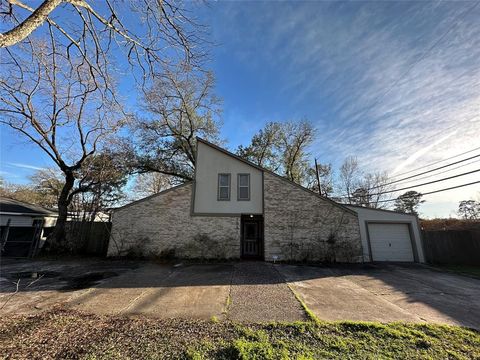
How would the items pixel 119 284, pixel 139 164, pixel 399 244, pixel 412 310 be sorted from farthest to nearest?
pixel 139 164 → pixel 399 244 → pixel 119 284 → pixel 412 310

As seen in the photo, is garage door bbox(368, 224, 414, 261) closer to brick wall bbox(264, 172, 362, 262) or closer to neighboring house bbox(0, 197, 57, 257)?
brick wall bbox(264, 172, 362, 262)

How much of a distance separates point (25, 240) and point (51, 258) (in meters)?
2.32

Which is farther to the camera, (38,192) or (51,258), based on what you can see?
(38,192)

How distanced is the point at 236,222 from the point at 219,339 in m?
8.68

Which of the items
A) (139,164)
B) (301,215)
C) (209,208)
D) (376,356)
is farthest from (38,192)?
(376,356)

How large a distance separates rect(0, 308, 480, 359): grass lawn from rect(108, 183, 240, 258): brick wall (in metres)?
7.59

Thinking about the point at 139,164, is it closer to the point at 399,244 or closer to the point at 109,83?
the point at 109,83

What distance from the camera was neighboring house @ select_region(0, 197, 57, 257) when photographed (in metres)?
12.1

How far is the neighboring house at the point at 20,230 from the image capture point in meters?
12.1

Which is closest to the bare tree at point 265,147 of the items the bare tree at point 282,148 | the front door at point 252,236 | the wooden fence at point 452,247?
the bare tree at point 282,148

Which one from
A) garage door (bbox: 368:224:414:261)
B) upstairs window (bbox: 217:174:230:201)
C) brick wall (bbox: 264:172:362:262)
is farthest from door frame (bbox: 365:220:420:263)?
upstairs window (bbox: 217:174:230:201)

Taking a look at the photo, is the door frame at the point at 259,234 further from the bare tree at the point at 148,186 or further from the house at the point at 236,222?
the bare tree at the point at 148,186

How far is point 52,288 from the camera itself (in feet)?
21.3

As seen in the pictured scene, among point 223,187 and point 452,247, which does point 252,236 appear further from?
point 452,247
